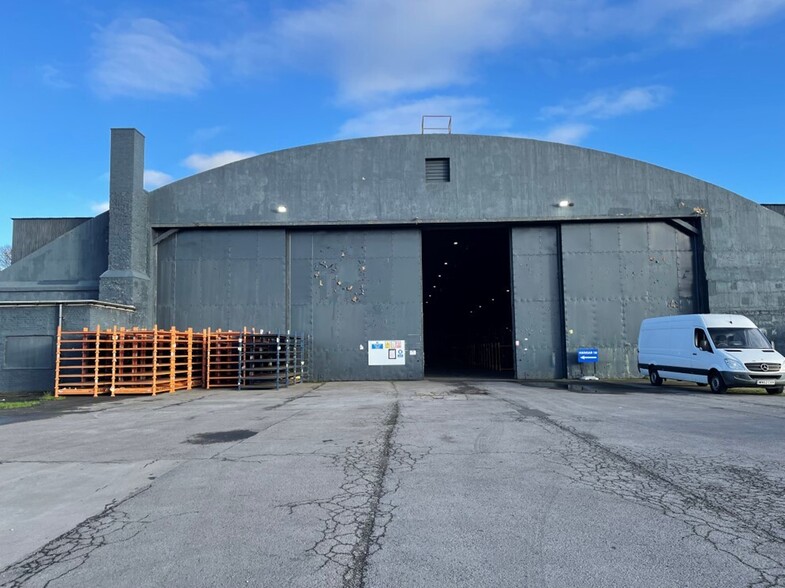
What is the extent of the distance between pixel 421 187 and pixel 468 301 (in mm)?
28282

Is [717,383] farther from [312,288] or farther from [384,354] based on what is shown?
[312,288]

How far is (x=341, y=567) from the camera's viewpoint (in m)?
3.54

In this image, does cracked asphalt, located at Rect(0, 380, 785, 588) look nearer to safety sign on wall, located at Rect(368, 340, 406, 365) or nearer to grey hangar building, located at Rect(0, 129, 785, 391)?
safety sign on wall, located at Rect(368, 340, 406, 365)

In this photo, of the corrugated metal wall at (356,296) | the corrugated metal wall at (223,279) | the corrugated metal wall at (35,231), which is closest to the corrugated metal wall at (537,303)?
the corrugated metal wall at (356,296)

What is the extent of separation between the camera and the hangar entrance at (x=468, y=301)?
29.8 meters

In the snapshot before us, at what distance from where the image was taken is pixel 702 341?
1702 centimetres

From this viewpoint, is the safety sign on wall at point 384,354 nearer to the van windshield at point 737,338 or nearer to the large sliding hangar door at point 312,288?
the large sliding hangar door at point 312,288

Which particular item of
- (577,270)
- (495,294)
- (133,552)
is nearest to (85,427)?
(133,552)

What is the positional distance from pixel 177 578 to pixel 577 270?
22759 millimetres

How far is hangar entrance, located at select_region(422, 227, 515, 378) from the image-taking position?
29.8 meters

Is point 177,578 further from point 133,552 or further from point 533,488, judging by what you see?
point 533,488

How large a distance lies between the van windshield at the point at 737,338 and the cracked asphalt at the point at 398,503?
7.45 meters

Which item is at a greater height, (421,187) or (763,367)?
(421,187)

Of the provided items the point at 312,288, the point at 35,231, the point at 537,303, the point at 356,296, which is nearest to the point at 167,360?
the point at 312,288
